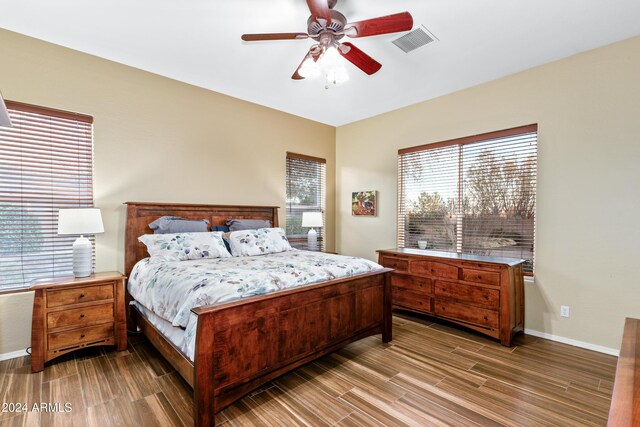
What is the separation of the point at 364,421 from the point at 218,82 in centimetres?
378

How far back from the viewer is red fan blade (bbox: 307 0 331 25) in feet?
6.32

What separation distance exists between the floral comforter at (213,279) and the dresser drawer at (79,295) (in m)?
0.25

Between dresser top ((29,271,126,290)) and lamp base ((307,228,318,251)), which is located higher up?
lamp base ((307,228,318,251))

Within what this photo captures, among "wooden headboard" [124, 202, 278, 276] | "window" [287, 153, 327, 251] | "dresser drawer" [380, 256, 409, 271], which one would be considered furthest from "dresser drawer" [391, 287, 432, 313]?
"wooden headboard" [124, 202, 278, 276]

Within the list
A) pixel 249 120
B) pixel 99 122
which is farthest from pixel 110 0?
pixel 249 120

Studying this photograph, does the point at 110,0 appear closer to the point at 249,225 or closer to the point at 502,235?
the point at 249,225

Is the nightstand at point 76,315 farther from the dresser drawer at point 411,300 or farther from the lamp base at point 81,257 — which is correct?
the dresser drawer at point 411,300

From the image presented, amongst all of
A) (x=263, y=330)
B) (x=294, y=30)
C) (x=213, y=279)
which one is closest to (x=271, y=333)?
(x=263, y=330)

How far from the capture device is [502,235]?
3.66 meters

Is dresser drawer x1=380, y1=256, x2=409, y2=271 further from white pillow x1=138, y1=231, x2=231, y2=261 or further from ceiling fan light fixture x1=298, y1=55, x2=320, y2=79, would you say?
ceiling fan light fixture x1=298, y1=55, x2=320, y2=79

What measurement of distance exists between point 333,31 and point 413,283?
9.53 ft

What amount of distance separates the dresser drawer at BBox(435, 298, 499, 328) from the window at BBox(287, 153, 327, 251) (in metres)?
2.29

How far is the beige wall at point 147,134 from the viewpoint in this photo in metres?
2.92

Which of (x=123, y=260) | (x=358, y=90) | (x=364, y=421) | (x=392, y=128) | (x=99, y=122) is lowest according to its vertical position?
(x=364, y=421)
